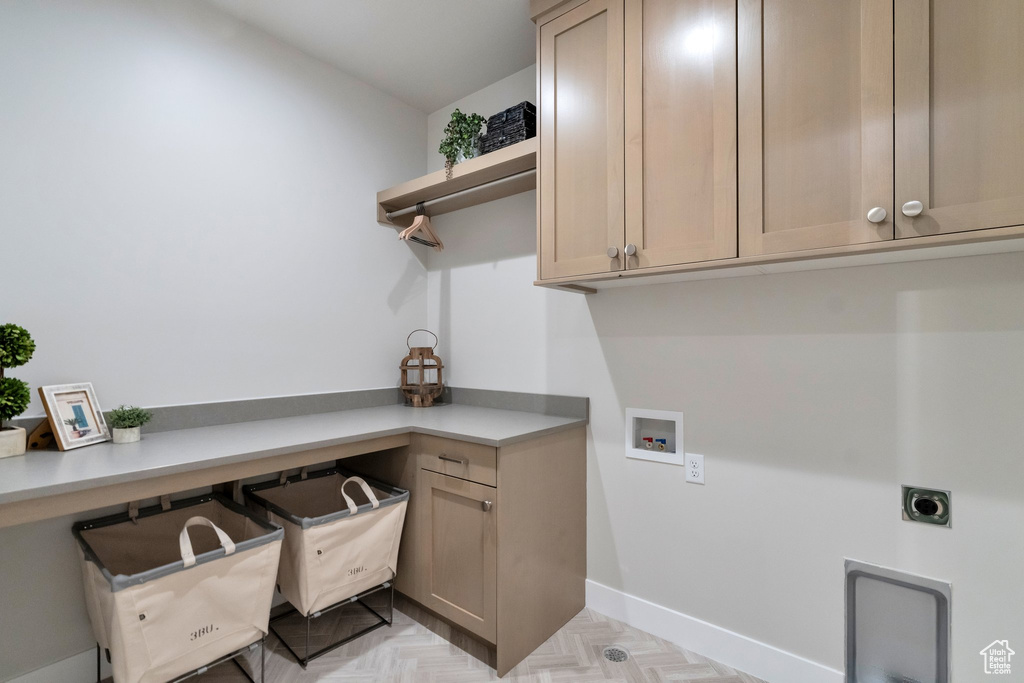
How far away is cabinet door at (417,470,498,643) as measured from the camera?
1729mm

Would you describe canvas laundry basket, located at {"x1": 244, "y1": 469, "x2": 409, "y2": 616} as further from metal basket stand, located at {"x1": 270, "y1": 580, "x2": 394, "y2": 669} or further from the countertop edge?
the countertop edge

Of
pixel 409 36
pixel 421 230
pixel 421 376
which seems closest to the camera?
pixel 409 36

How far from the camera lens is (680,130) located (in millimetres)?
1496

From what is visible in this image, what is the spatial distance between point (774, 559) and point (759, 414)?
0.50 m

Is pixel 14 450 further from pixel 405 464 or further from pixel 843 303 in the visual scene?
pixel 843 303

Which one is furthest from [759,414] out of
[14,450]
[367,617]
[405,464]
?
[14,450]

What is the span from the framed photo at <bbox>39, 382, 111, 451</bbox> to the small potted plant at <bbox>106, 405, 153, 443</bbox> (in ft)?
0.16

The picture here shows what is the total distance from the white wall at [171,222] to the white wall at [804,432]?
100 cm

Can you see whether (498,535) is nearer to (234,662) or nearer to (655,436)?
(655,436)

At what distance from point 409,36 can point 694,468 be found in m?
2.21

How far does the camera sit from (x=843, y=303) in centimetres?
153

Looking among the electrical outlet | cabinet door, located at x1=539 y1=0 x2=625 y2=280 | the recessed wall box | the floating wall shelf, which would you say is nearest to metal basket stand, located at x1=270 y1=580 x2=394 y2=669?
the recessed wall box

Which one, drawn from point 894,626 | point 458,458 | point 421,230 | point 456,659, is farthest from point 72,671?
point 894,626

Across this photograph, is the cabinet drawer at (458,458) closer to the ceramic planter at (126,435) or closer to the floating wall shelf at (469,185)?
the ceramic planter at (126,435)
